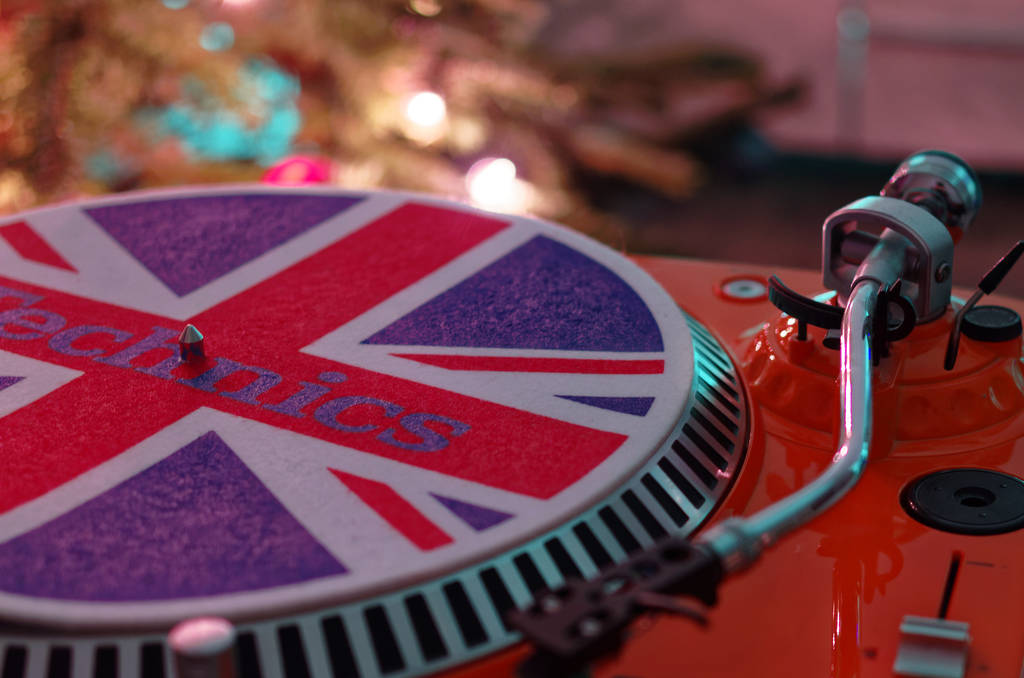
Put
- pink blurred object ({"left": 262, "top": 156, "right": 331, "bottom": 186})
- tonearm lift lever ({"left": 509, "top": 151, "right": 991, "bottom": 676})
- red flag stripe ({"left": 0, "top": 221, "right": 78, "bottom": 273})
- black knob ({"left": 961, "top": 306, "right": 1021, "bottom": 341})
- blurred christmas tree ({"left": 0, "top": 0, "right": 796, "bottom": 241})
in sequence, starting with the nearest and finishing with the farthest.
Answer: tonearm lift lever ({"left": 509, "top": 151, "right": 991, "bottom": 676})
black knob ({"left": 961, "top": 306, "right": 1021, "bottom": 341})
red flag stripe ({"left": 0, "top": 221, "right": 78, "bottom": 273})
pink blurred object ({"left": 262, "top": 156, "right": 331, "bottom": 186})
blurred christmas tree ({"left": 0, "top": 0, "right": 796, "bottom": 241})

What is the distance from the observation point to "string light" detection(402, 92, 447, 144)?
6.88ft

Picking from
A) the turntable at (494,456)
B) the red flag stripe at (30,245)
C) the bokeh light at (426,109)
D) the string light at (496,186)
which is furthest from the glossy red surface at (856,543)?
the bokeh light at (426,109)

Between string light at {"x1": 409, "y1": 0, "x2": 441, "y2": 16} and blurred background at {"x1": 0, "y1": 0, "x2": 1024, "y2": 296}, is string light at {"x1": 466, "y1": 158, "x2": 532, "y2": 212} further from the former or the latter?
string light at {"x1": 409, "y1": 0, "x2": 441, "y2": 16}

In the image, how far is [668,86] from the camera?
2.63 meters

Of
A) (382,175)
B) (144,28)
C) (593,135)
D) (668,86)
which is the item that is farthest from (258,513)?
(668,86)

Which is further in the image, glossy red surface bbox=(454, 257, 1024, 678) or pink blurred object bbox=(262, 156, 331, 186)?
pink blurred object bbox=(262, 156, 331, 186)

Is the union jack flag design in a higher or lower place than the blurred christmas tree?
lower

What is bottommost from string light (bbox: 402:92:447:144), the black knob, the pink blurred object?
the black knob

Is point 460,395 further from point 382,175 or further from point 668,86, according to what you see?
point 668,86

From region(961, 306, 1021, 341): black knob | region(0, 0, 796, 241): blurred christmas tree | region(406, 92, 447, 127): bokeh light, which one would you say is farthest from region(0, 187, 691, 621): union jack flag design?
region(406, 92, 447, 127): bokeh light

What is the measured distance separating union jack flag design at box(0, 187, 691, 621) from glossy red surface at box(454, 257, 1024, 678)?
87 mm

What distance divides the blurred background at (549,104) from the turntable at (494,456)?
0.29 metres

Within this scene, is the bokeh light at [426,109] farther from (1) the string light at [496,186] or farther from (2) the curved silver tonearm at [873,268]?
(2) the curved silver tonearm at [873,268]

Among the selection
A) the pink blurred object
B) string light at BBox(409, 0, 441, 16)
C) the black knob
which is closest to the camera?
the black knob
